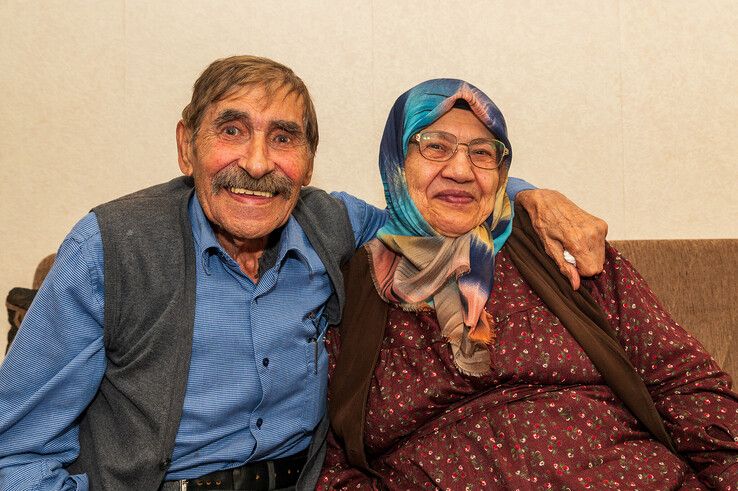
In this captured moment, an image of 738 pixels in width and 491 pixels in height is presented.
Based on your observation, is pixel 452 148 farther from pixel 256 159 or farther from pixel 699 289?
pixel 699 289

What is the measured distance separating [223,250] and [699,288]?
1677 mm

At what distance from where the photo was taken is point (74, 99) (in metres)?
2.66

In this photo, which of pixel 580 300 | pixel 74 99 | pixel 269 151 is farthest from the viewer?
pixel 74 99

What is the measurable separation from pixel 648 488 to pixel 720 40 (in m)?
2.04

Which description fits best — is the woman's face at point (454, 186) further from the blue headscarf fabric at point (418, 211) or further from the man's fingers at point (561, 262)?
the man's fingers at point (561, 262)

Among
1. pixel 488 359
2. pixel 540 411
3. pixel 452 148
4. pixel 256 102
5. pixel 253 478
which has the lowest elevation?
pixel 253 478

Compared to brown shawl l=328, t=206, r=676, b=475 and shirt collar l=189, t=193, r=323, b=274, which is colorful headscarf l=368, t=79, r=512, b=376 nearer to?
brown shawl l=328, t=206, r=676, b=475

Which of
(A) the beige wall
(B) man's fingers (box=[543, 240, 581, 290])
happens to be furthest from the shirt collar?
(A) the beige wall

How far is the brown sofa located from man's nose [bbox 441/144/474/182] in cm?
82

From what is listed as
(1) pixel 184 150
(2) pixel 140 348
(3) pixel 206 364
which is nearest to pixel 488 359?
(3) pixel 206 364

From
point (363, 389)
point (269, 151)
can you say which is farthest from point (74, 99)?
point (363, 389)

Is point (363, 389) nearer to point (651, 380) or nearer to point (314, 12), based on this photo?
point (651, 380)

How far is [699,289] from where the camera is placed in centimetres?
244

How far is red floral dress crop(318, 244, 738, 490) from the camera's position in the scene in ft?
5.49
